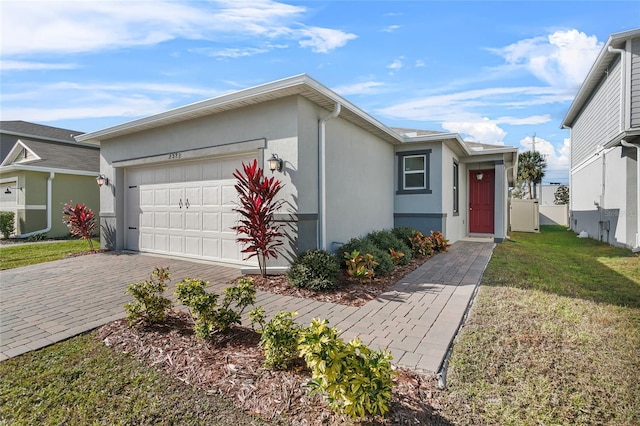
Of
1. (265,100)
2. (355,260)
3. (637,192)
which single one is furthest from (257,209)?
(637,192)

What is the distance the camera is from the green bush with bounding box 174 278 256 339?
3.16m

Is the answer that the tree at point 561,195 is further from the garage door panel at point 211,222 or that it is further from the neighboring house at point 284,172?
the garage door panel at point 211,222

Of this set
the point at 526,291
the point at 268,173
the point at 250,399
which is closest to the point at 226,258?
the point at 268,173

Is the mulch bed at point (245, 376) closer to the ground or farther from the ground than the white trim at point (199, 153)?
closer to the ground

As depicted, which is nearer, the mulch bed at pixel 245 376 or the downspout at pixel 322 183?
the mulch bed at pixel 245 376

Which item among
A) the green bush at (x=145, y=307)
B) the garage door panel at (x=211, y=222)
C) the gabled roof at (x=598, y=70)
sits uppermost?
the gabled roof at (x=598, y=70)

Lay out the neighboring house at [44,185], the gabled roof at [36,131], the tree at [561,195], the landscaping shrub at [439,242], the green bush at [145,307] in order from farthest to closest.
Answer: the tree at [561,195] → the gabled roof at [36,131] → the neighboring house at [44,185] → the landscaping shrub at [439,242] → the green bush at [145,307]

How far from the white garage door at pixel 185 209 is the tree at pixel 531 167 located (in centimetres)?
3042

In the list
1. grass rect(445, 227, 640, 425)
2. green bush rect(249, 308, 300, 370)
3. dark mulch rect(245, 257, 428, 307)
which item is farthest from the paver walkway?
green bush rect(249, 308, 300, 370)

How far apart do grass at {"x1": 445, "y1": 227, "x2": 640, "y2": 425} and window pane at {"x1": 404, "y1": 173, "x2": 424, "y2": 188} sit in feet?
15.2

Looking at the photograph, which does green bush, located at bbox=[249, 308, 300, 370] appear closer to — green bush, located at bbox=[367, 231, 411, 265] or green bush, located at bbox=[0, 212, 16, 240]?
green bush, located at bbox=[367, 231, 411, 265]

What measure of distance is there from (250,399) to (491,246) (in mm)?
9530

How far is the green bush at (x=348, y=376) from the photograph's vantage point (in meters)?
1.95

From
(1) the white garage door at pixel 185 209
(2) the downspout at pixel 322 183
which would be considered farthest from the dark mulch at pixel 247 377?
(1) the white garage door at pixel 185 209
